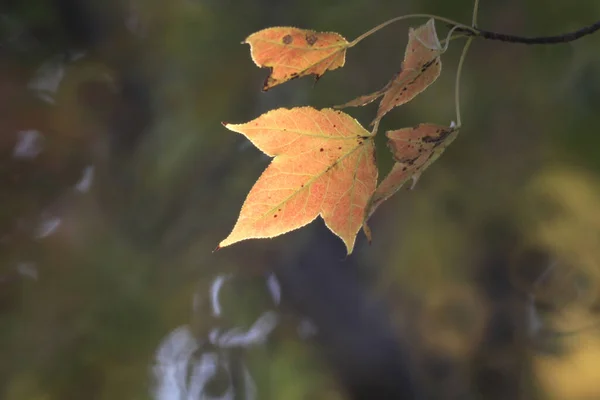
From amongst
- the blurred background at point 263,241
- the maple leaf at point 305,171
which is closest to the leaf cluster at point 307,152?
the maple leaf at point 305,171

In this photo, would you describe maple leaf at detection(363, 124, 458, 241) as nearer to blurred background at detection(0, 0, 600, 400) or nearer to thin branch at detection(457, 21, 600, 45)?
thin branch at detection(457, 21, 600, 45)

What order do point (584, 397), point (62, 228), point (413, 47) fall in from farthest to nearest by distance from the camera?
1. point (62, 228)
2. point (584, 397)
3. point (413, 47)

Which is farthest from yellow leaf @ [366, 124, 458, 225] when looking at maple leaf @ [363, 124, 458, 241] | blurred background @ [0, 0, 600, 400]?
blurred background @ [0, 0, 600, 400]

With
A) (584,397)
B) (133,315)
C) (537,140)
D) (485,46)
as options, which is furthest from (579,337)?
(133,315)

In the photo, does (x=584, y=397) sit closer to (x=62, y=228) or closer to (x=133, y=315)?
(x=133, y=315)

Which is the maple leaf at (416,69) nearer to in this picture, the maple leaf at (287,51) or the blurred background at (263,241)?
the maple leaf at (287,51)

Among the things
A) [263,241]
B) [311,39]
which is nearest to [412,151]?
[311,39]
